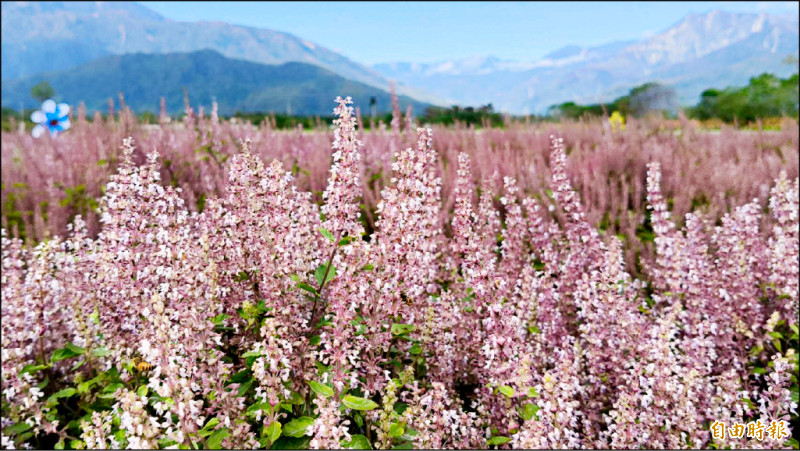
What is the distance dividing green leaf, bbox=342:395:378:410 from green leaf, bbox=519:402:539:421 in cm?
87

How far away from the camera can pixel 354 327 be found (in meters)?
2.22

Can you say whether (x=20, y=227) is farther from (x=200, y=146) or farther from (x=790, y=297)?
(x=790, y=297)

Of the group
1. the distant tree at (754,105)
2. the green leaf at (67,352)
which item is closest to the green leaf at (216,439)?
the green leaf at (67,352)

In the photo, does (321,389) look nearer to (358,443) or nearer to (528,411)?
(358,443)

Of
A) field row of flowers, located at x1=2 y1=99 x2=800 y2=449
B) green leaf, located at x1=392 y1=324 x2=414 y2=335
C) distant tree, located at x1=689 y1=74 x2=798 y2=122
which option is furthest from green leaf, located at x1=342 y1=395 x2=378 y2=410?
distant tree, located at x1=689 y1=74 x2=798 y2=122

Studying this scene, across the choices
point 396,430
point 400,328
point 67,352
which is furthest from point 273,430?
point 67,352

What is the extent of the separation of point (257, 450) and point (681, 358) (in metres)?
2.55

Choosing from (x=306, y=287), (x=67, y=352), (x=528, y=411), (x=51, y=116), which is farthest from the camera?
(x=51, y=116)

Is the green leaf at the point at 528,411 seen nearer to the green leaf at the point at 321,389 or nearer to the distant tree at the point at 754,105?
the green leaf at the point at 321,389

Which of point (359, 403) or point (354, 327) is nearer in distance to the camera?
point (359, 403)

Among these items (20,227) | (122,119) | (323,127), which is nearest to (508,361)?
(122,119)

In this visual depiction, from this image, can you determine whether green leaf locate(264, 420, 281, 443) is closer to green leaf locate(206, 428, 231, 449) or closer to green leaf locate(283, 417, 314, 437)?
green leaf locate(283, 417, 314, 437)

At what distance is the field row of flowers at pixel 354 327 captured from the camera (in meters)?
2.01

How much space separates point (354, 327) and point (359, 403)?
0.43 m
